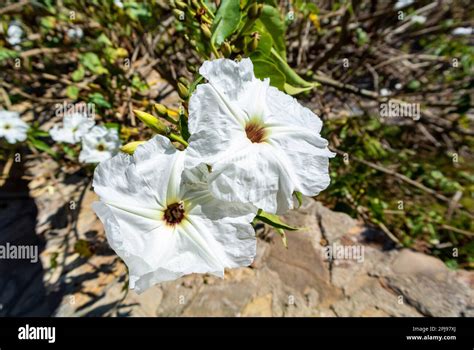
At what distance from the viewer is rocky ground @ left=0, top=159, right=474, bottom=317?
2.19 meters

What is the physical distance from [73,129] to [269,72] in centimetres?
197

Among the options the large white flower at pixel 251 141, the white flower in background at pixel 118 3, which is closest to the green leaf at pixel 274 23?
the large white flower at pixel 251 141

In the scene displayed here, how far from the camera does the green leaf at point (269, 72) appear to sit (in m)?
0.98

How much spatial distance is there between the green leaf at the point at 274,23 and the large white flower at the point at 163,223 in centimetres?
67

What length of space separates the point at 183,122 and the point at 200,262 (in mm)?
383

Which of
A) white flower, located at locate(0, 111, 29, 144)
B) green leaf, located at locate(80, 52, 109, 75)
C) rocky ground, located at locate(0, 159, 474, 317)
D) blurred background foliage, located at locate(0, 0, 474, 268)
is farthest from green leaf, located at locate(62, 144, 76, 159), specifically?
green leaf, located at locate(80, 52, 109, 75)

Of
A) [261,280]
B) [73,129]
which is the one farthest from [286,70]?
[73,129]

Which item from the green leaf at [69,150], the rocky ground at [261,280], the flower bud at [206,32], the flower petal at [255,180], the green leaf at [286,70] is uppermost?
the flower bud at [206,32]

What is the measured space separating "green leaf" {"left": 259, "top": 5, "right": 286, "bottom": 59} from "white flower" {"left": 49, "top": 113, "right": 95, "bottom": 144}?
5.61ft

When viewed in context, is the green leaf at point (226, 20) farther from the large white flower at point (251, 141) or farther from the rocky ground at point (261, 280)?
the rocky ground at point (261, 280)

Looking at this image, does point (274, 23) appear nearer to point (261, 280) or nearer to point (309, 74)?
point (309, 74)

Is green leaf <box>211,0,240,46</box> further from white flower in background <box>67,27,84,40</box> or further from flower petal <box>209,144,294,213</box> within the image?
white flower in background <box>67,27,84,40</box>
